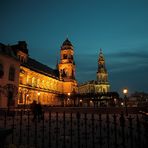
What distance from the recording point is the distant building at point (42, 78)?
180 feet

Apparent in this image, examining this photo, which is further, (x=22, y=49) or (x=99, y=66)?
(x=99, y=66)

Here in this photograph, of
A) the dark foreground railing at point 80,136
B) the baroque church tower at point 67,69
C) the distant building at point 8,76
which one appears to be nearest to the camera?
the dark foreground railing at point 80,136

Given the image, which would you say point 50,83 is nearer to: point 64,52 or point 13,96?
point 64,52

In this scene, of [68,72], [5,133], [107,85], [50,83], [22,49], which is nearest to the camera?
[5,133]

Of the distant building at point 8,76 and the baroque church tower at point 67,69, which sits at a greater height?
the baroque church tower at point 67,69

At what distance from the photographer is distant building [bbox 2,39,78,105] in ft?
180

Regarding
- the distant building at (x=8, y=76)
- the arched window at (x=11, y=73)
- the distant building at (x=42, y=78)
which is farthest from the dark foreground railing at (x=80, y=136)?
the distant building at (x=42, y=78)

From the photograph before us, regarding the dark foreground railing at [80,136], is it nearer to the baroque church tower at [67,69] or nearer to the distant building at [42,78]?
the distant building at [42,78]

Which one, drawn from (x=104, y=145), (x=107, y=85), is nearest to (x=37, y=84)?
(x=104, y=145)

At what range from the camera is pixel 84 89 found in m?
144

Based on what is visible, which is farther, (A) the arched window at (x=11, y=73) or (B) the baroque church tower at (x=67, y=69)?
(B) the baroque church tower at (x=67, y=69)

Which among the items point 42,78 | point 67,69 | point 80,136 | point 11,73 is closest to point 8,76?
point 11,73

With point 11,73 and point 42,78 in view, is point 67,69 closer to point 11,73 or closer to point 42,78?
point 42,78

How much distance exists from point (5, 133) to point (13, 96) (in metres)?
32.3
